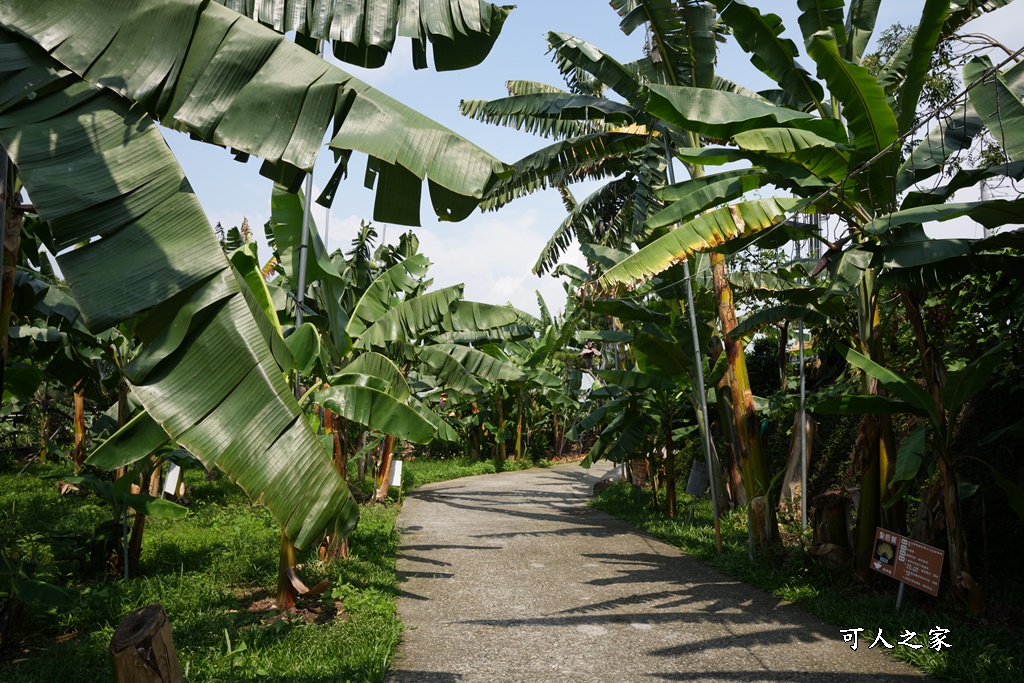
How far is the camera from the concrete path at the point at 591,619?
187 inches

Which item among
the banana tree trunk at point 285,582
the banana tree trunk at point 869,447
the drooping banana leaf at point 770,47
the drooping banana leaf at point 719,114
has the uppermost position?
the drooping banana leaf at point 770,47

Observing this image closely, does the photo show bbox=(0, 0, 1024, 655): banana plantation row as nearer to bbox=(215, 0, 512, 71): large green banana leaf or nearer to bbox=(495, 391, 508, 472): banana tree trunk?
bbox=(215, 0, 512, 71): large green banana leaf

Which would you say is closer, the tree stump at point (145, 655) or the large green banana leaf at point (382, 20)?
the tree stump at point (145, 655)

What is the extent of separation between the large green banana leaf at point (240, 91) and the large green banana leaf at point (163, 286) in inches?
7.8

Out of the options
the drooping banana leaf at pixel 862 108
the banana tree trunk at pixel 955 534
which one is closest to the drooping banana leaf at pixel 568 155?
the drooping banana leaf at pixel 862 108

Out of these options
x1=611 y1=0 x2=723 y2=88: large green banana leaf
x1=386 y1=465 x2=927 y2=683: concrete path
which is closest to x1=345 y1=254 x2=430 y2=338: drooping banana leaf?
x1=386 y1=465 x2=927 y2=683: concrete path

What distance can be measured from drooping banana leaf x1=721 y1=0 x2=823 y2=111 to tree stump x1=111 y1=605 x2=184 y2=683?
5323 millimetres

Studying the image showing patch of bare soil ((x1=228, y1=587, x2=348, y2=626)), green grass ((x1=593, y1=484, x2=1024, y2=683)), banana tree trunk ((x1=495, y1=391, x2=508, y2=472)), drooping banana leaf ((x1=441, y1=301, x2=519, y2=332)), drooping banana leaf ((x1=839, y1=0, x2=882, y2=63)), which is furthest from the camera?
banana tree trunk ((x1=495, y1=391, x2=508, y2=472))

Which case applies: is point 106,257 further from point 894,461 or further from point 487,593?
point 894,461

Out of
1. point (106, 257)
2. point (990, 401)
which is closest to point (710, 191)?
point (990, 401)

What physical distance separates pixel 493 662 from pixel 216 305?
133 inches

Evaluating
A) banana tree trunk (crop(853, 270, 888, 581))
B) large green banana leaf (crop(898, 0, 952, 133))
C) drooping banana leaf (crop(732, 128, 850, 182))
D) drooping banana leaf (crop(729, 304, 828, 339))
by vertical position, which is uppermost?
large green banana leaf (crop(898, 0, 952, 133))

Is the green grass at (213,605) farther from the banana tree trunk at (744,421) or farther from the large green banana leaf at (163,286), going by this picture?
the banana tree trunk at (744,421)

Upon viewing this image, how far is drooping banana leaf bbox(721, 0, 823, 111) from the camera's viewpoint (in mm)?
5336
